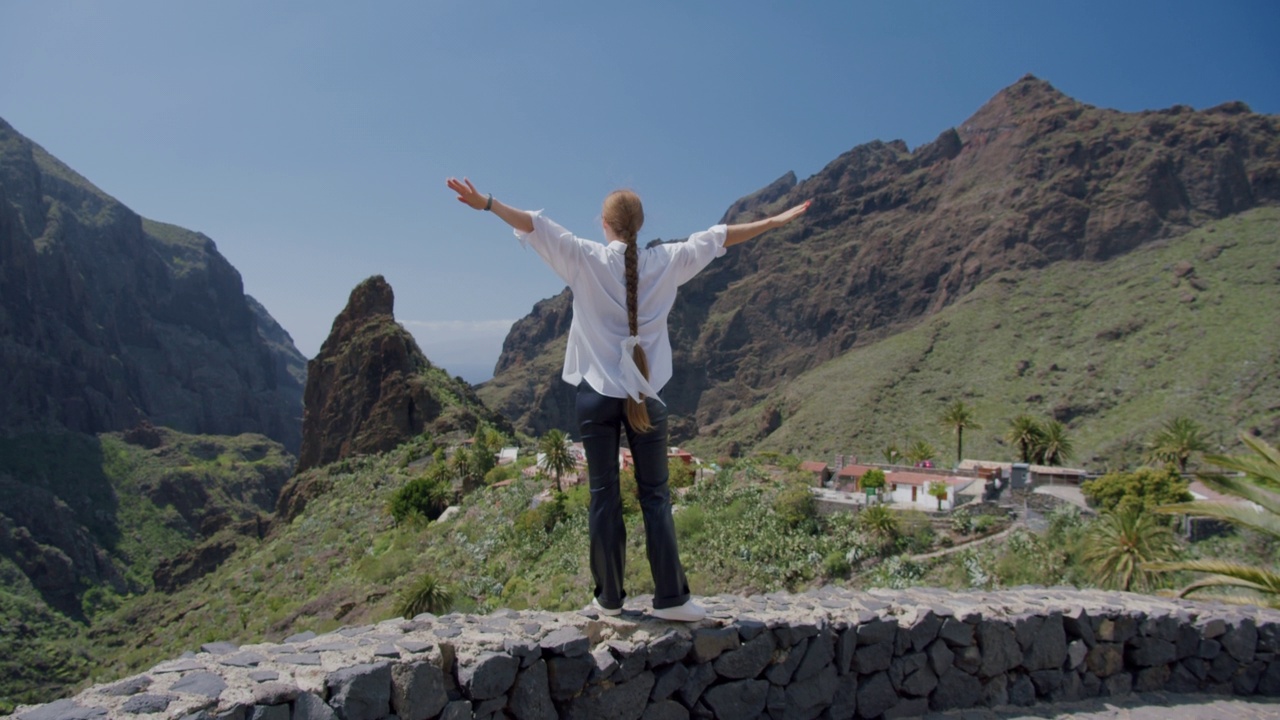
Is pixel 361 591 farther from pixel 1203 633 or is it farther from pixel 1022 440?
pixel 1022 440

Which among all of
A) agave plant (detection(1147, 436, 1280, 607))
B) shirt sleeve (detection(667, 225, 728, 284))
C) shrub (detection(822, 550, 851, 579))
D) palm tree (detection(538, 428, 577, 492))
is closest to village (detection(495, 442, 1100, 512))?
palm tree (detection(538, 428, 577, 492))

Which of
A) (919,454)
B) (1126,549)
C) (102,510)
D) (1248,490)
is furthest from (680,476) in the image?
(102,510)

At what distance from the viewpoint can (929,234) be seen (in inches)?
5231

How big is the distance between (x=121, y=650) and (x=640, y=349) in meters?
54.6

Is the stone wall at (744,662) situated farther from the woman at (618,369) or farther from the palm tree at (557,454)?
the palm tree at (557,454)

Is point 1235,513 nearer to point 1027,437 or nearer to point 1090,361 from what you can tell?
point 1027,437

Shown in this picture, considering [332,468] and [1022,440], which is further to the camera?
[332,468]

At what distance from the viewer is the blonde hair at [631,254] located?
4.12 meters

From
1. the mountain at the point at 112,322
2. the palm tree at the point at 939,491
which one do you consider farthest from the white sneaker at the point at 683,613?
the mountain at the point at 112,322

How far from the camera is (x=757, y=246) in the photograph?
162 m

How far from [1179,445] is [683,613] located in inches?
1912

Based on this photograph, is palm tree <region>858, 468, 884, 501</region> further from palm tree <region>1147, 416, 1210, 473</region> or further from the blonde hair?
the blonde hair

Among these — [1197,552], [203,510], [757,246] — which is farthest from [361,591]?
[757,246]

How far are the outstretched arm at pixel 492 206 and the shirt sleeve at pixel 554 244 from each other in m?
0.04
